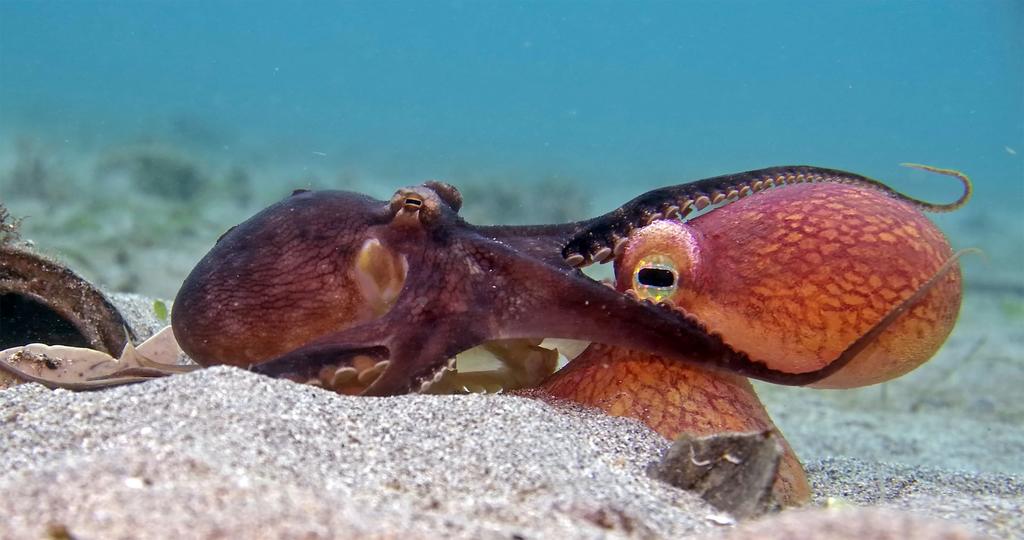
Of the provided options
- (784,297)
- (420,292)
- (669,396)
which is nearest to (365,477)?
(420,292)

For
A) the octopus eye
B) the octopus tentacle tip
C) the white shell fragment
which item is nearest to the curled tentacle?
the octopus tentacle tip

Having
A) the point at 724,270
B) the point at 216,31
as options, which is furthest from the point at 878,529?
the point at 216,31

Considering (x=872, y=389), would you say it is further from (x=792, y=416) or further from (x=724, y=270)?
(x=724, y=270)

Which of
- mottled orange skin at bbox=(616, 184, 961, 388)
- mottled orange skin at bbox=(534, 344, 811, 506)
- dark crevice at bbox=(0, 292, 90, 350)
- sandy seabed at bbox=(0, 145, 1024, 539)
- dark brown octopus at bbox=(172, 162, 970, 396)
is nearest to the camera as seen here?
sandy seabed at bbox=(0, 145, 1024, 539)

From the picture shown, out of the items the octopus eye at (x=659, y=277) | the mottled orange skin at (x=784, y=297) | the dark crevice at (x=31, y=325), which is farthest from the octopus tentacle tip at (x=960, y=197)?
the dark crevice at (x=31, y=325)

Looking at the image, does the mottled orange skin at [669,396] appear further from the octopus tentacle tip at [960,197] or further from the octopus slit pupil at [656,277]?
the octopus tentacle tip at [960,197]

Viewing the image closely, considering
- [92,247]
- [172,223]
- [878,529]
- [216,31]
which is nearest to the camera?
[878,529]

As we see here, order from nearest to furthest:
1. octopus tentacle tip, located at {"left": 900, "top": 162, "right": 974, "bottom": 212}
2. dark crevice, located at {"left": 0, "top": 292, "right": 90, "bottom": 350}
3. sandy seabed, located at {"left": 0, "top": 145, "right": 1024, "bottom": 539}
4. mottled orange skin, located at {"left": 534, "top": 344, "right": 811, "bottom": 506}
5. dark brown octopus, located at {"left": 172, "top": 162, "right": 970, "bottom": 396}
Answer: sandy seabed, located at {"left": 0, "top": 145, "right": 1024, "bottom": 539} < dark brown octopus, located at {"left": 172, "top": 162, "right": 970, "bottom": 396} < mottled orange skin, located at {"left": 534, "top": 344, "right": 811, "bottom": 506} < octopus tentacle tip, located at {"left": 900, "top": 162, "right": 974, "bottom": 212} < dark crevice, located at {"left": 0, "top": 292, "right": 90, "bottom": 350}

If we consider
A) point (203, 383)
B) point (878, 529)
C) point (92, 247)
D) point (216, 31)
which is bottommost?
point (878, 529)

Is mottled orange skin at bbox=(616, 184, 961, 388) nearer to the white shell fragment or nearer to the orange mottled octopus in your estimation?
Answer: the orange mottled octopus
